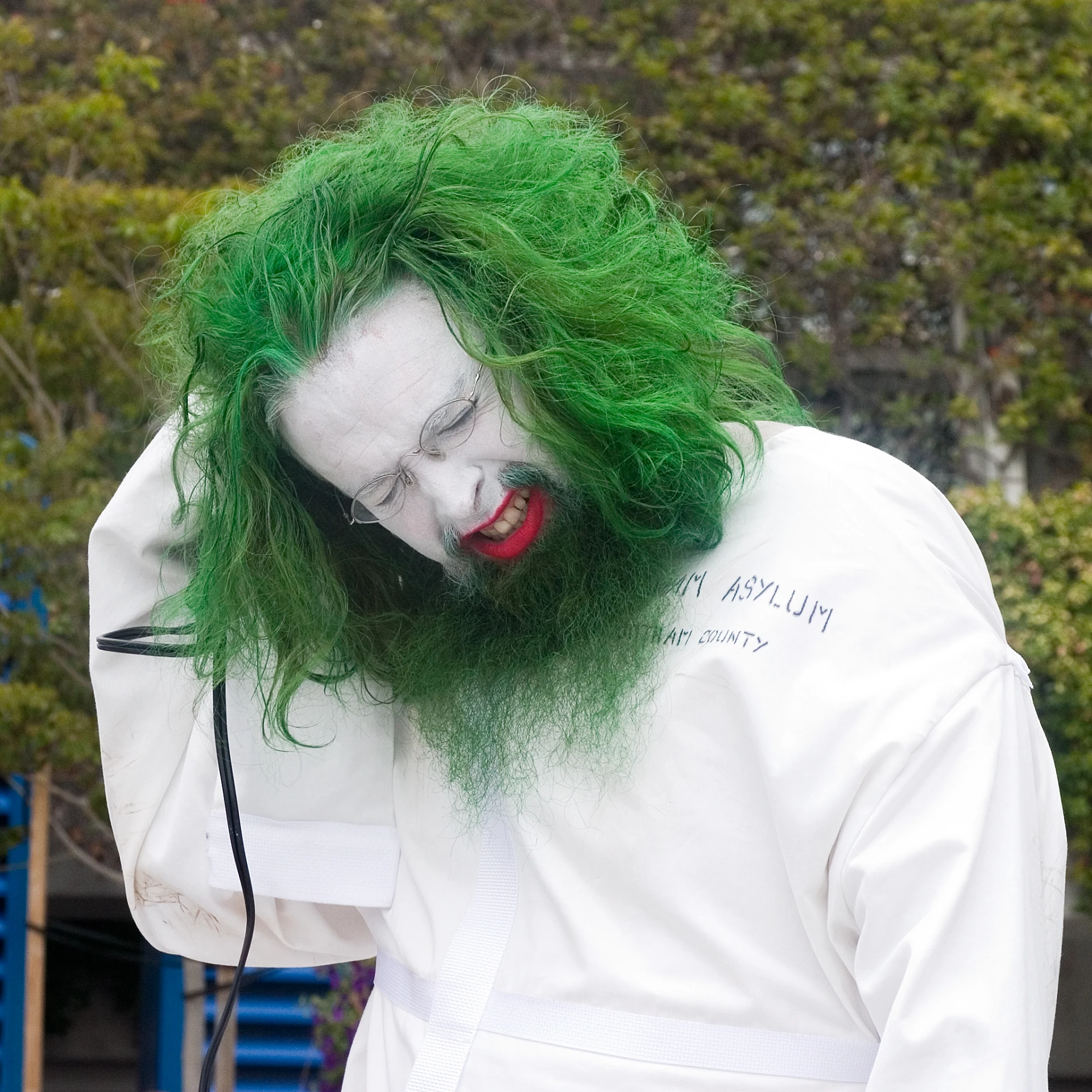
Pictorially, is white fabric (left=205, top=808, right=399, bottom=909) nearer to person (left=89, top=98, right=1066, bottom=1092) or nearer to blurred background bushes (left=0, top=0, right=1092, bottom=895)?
person (left=89, top=98, right=1066, bottom=1092)

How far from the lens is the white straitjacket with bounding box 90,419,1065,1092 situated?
3.75 ft

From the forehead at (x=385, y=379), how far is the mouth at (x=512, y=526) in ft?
0.36

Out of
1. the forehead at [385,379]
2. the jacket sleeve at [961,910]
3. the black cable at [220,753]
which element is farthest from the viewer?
the black cable at [220,753]

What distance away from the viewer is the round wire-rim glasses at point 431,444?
136 centimetres

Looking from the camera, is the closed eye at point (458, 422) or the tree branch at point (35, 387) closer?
the closed eye at point (458, 422)

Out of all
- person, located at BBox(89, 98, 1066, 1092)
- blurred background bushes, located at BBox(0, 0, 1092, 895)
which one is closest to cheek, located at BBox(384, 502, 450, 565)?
person, located at BBox(89, 98, 1066, 1092)

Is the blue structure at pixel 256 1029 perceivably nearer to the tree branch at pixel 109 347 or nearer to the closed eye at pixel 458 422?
the tree branch at pixel 109 347

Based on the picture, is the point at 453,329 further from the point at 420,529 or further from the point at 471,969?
the point at 471,969

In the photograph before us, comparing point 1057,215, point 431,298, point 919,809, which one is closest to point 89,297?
point 431,298

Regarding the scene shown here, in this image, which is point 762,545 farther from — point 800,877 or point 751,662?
point 800,877

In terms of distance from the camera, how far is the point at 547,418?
1.34m

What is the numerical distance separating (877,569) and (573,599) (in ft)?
1.05

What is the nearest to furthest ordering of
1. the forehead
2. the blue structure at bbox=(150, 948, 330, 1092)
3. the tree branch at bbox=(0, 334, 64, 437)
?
the forehead
the tree branch at bbox=(0, 334, 64, 437)
the blue structure at bbox=(150, 948, 330, 1092)

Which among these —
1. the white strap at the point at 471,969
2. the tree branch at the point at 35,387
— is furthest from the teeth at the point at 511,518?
the tree branch at the point at 35,387
